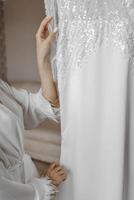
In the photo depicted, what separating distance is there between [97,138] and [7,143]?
30 centimetres

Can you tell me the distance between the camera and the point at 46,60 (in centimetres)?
103

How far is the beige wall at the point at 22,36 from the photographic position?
2656mm

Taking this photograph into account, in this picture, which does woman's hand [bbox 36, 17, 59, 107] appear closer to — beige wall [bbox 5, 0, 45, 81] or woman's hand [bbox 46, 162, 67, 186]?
woman's hand [bbox 46, 162, 67, 186]

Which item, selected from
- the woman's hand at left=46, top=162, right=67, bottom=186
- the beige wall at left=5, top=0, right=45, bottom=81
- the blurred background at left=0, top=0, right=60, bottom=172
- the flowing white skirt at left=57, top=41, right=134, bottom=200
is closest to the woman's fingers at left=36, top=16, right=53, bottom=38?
the flowing white skirt at left=57, top=41, right=134, bottom=200

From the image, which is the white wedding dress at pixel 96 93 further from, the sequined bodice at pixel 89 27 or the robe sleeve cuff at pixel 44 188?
the robe sleeve cuff at pixel 44 188

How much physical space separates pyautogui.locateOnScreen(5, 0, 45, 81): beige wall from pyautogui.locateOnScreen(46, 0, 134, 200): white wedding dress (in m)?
1.72

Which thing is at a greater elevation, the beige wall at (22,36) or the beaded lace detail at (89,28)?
the beaded lace detail at (89,28)

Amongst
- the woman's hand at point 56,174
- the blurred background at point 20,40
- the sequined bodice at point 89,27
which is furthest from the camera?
the blurred background at point 20,40

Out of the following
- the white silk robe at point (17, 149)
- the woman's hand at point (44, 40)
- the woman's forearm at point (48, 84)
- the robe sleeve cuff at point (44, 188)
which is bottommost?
the robe sleeve cuff at point (44, 188)

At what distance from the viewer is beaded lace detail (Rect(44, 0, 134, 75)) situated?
90 cm

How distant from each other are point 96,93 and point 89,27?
0.21m

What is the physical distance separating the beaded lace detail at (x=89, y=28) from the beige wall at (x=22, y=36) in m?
1.71

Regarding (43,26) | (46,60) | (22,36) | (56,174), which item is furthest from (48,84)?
(22,36)

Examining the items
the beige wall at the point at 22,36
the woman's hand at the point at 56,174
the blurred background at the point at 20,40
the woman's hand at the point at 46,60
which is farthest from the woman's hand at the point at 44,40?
the beige wall at the point at 22,36
